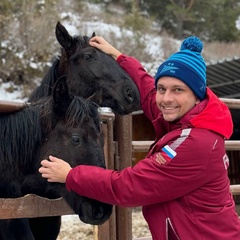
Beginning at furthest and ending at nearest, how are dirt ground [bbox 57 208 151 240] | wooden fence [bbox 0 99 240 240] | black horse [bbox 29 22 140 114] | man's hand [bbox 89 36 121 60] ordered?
dirt ground [bbox 57 208 151 240] < black horse [bbox 29 22 140 114] < man's hand [bbox 89 36 121 60] < wooden fence [bbox 0 99 240 240]

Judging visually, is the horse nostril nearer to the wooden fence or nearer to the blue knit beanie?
the wooden fence

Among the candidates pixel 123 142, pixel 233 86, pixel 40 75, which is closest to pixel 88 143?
pixel 123 142

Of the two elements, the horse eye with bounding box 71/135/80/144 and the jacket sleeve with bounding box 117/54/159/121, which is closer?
the horse eye with bounding box 71/135/80/144

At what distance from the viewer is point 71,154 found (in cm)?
224

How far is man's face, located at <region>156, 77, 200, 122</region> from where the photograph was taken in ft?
6.51

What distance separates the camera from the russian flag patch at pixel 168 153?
6.26 ft

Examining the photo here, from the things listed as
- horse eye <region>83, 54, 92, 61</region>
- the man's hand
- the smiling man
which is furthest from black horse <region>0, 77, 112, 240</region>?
horse eye <region>83, 54, 92, 61</region>

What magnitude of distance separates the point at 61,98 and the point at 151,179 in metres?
0.66

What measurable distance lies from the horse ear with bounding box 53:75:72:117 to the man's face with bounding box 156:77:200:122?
50cm

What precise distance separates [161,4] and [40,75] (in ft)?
40.3

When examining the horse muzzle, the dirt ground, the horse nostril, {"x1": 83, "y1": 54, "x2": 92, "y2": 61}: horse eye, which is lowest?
the dirt ground

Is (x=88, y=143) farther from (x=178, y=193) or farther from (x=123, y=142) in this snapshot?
(x=123, y=142)

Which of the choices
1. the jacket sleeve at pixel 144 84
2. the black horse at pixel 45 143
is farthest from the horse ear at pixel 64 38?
the black horse at pixel 45 143

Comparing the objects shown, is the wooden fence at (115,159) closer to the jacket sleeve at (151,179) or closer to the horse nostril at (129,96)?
the horse nostril at (129,96)
